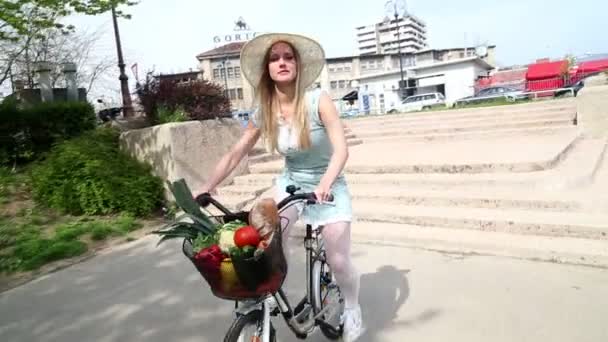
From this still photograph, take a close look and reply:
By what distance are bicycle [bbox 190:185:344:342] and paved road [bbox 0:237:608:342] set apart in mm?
333

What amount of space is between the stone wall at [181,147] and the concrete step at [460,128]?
4368mm

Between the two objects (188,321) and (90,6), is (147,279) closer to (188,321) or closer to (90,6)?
(188,321)

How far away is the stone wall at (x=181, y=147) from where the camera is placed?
250 inches

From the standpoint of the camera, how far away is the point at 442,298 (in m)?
3.28

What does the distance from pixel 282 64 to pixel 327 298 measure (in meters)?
1.48

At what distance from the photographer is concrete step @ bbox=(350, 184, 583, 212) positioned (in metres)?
4.51

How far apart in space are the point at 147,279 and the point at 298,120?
2.70 meters

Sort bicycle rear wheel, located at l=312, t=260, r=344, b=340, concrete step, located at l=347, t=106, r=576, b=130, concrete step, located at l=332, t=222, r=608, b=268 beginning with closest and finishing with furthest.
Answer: bicycle rear wheel, located at l=312, t=260, r=344, b=340, concrete step, located at l=332, t=222, r=608, b=268, concrete step, located at l=347, t=106, r=576, b=130

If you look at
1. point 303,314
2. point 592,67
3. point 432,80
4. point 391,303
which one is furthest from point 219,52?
point 303,314

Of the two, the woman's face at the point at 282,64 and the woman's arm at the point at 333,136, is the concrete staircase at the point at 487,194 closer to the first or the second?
the woman's arm at the point at 333,136

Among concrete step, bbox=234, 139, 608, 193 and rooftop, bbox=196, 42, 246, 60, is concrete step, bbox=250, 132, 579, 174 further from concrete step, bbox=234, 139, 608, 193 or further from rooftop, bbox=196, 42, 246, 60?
rooftop, bbox=196, 42, 246, 60

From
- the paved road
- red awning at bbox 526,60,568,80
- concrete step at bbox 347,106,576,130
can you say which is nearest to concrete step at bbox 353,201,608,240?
the paved road

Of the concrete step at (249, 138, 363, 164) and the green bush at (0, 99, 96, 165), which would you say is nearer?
the green bush at (0, 99, 96, 165)

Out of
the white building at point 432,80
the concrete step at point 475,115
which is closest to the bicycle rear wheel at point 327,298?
the concrete step at point 475,115
